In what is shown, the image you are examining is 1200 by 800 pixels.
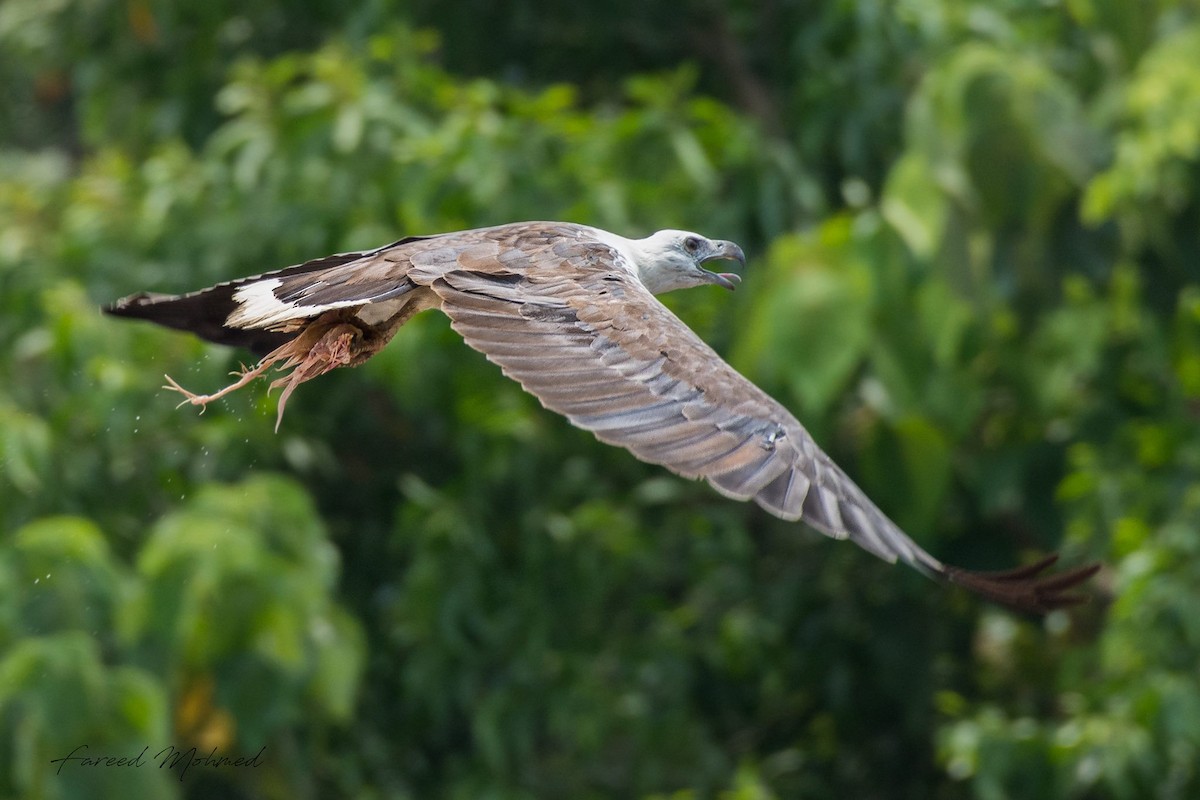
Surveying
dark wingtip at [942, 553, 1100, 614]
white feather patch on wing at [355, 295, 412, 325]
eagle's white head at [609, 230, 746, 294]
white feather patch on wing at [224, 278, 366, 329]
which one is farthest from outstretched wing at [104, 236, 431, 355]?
dark wingtip at [942, 553, 1100, 614]

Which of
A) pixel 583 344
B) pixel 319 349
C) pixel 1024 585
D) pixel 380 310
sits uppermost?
pixel 583 344

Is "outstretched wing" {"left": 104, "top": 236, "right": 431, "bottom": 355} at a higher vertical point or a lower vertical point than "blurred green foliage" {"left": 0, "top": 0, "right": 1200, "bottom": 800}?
higher

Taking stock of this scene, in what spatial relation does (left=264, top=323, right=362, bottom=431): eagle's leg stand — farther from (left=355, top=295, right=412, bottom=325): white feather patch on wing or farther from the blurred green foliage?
the blurred green foliage

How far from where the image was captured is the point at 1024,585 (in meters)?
4.61

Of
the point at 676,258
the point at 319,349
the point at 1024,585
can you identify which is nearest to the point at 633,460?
the point at 676,258

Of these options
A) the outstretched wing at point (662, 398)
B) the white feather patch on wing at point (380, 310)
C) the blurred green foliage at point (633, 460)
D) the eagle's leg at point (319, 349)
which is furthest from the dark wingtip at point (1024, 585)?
the blurred green foliage at point (633, 460)

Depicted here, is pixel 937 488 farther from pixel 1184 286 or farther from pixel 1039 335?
pixel 1184 286

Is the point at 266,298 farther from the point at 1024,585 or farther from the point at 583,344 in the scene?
the point at 1024,585

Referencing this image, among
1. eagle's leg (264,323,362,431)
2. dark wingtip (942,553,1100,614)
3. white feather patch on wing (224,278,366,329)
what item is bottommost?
eagle's leg (264,323,362,431)

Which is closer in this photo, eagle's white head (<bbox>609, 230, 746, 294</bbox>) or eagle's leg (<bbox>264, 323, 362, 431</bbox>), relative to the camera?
eagle's leg (<bbox>264, 323, 362, 431</bbox>)

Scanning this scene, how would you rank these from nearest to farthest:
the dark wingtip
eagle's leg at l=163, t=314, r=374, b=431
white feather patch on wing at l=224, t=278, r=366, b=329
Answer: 1. the dark wingtip
2. white feather patch on wing at l=224, t=278, r=366, b=329
3. eagle's leg at l=163, t=314, r=374, b=431

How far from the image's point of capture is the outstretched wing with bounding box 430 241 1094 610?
15.0 feet

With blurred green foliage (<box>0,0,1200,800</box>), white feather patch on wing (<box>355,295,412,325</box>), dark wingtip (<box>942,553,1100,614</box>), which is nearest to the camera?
dark wingtip (<box>942,553,1100,614</box>)

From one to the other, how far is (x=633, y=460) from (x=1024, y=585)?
477 cm
